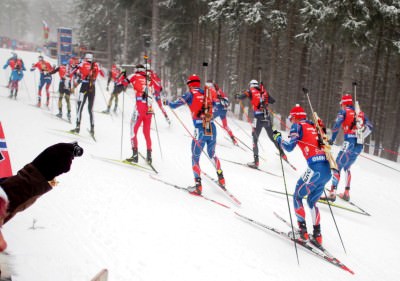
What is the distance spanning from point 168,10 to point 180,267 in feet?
81.9

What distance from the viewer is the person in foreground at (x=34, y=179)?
2045 mm

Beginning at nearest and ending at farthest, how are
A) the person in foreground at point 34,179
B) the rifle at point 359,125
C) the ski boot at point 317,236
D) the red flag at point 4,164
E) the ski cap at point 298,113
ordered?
the person in foreground at point 34,179 → the red flag at point 4,164 → the ski boot at point 317,236 → the ski cap at point 298,113 → the rifle at point 359,125

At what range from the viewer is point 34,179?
2096mm

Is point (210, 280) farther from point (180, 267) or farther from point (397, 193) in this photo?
point (397, 193)

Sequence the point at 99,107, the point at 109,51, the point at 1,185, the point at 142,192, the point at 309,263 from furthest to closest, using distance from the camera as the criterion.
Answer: the point at 109,51 → the point at 99,107 → the point at 142,192 → the point at 309,263 → the point at 1,185

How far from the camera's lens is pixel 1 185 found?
2031 millimetres

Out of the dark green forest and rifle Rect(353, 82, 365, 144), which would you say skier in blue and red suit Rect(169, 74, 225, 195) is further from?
rifle Rect(353, 82, 365, 144)

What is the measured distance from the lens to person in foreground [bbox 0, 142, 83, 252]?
204 cm

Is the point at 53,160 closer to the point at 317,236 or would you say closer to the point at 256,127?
the point at 317,236

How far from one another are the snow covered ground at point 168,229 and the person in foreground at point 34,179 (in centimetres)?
176

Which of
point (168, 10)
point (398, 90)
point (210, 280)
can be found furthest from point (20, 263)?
point (168, 10)

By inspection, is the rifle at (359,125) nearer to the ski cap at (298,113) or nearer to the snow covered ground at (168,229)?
the snow covered ground at (168,229)

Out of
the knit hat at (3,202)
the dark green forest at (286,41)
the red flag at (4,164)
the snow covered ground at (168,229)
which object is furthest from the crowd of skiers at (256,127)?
the knit hat at (3,202)

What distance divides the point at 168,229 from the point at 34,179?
3.48 meters
